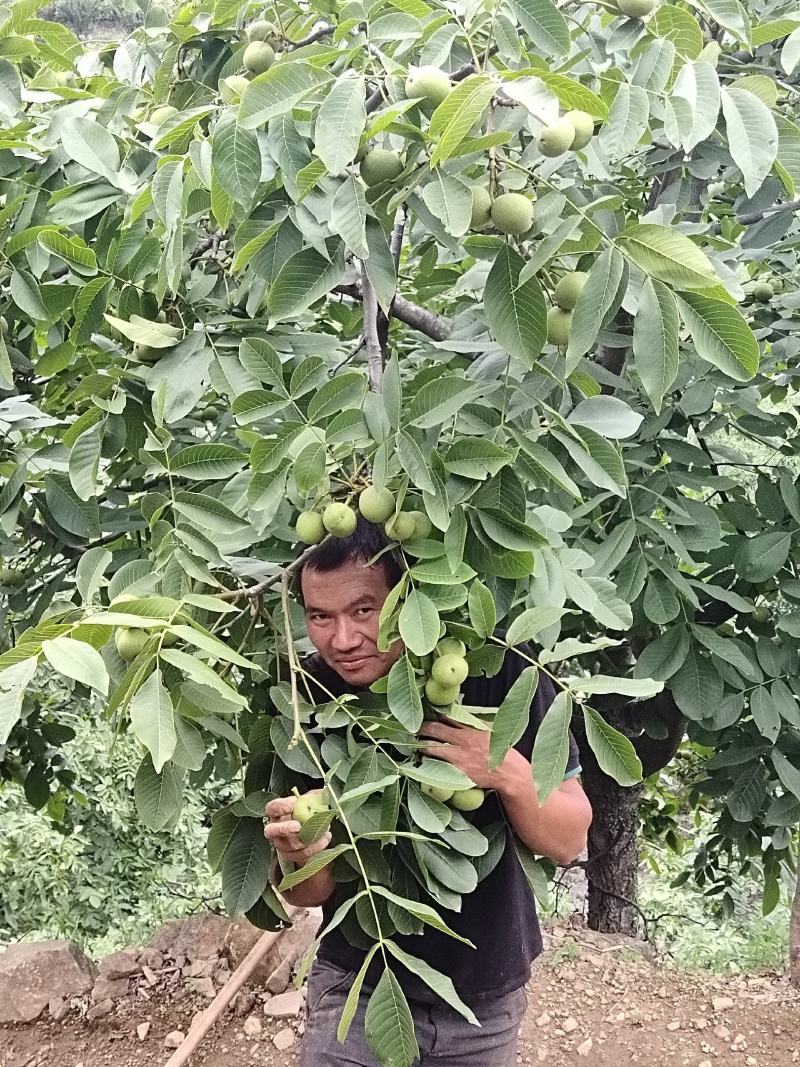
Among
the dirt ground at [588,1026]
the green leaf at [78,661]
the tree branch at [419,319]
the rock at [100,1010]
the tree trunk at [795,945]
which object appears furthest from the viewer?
the rock at [100,1010]

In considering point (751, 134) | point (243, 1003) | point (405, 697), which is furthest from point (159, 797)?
point (243, 1003)

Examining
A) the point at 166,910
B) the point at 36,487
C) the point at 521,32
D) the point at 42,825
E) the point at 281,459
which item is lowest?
the point at 166,910

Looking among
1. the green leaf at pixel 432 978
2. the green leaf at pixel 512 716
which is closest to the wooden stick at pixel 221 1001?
the green leaf at pixel 432 978

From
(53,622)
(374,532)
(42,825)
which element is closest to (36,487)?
(374,532)

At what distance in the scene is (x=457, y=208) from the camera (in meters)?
0.95

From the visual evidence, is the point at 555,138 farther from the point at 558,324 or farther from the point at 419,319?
the point at 419,319

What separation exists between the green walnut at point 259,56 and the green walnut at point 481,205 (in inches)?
17.0

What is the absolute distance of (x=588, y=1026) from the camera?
2955 millimetres

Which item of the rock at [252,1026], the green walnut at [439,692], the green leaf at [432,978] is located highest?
the green walnut at [439,692]

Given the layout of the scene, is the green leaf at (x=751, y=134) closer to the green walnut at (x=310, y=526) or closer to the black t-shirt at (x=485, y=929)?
the green walnut at (x=310, y=526)

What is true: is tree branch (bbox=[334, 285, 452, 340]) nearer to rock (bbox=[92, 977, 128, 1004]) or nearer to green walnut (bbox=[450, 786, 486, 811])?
green walnut (bbox=[450, 786, 486, 811])

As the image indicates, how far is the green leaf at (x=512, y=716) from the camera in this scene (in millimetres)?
1093

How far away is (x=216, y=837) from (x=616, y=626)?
2.00 feet

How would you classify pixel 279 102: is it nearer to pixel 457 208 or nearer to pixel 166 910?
pixel 457 208
